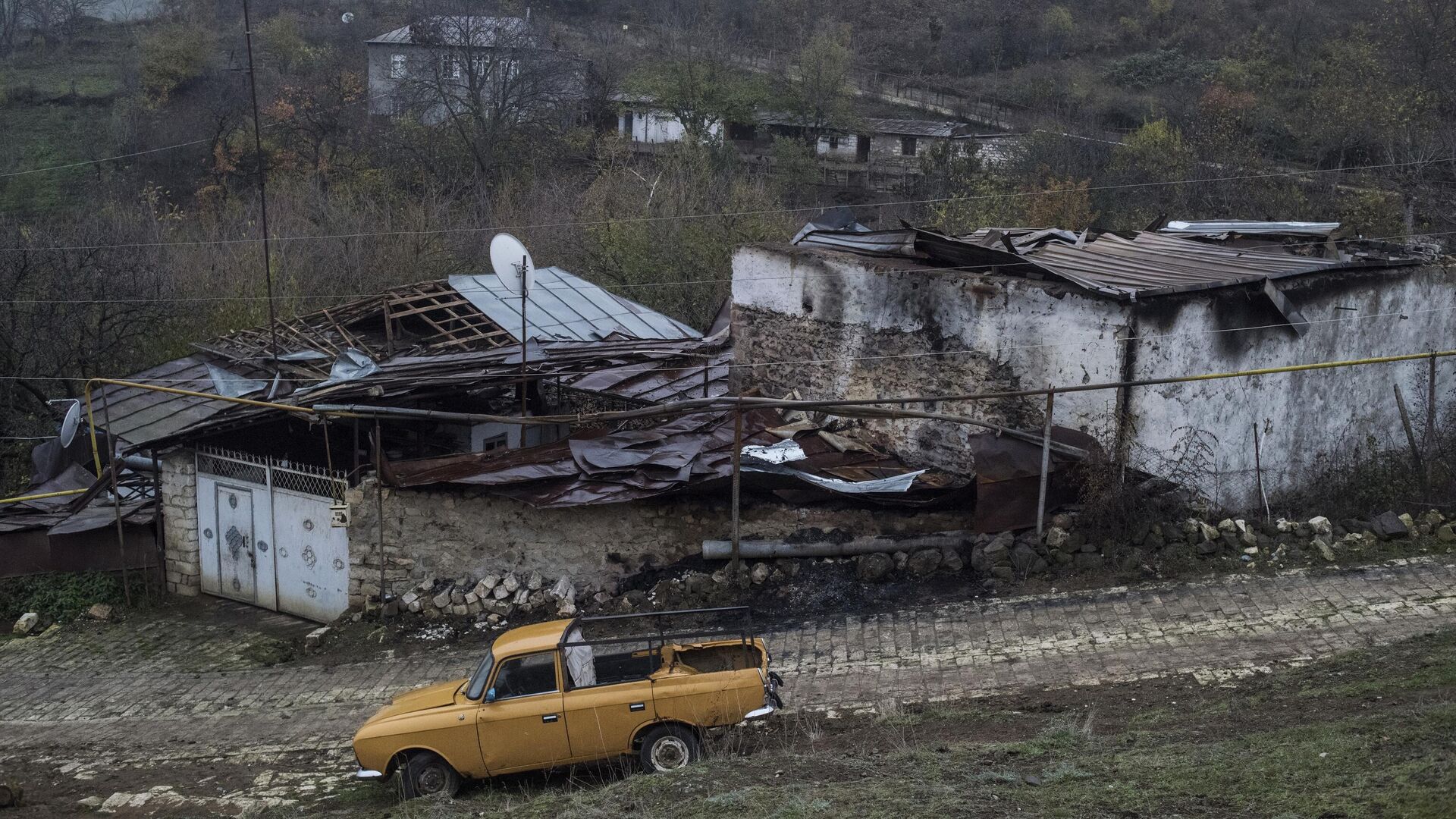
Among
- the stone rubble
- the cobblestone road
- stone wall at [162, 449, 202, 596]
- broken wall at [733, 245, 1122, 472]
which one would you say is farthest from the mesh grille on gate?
broken wall at [733, 245, 1122, 472]

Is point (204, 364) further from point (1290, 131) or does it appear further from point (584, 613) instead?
point (1290, 131)

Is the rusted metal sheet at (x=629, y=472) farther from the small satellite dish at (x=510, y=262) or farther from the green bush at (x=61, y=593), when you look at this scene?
the green bush at (x=61, y=593)

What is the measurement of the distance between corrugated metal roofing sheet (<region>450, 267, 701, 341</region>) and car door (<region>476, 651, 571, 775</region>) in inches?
350

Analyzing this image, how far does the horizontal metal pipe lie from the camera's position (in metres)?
12.8

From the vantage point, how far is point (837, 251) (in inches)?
624

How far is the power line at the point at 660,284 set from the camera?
14492mm

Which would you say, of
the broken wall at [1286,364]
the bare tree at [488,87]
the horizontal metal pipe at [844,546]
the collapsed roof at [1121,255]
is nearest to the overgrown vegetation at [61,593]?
the horizontal metal pipe at [844,546]

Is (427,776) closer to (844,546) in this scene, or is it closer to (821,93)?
(844,546)

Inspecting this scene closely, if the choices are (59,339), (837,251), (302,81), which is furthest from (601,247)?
(302,81)

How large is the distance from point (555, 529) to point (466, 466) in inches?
48.2

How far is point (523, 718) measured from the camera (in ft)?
29.0

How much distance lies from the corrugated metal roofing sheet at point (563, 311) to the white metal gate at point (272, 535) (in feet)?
14.0

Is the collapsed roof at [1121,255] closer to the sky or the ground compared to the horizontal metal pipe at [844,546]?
closer to the sky

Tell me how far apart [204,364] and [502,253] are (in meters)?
5.50
